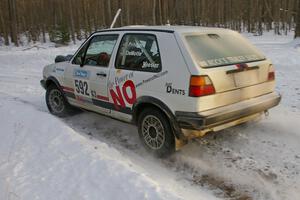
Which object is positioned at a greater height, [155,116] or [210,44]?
[210,44]

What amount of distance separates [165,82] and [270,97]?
159cm

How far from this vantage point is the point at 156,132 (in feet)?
15.7

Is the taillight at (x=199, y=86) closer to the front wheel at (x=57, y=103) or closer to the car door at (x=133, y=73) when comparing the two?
the car door at (x=133, y=73)

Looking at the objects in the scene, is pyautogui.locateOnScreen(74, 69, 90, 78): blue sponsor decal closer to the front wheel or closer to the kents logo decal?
the front wheel

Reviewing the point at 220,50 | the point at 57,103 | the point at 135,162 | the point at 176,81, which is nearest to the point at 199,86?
the point at 176,81

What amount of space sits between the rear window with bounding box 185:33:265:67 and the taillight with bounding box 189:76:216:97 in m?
0.20

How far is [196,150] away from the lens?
194 inches

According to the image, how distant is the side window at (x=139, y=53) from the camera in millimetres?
4680

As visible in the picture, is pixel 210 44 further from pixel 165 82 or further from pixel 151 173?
pixel 151 173

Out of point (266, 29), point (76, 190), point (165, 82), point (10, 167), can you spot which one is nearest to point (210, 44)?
point (165, 82)

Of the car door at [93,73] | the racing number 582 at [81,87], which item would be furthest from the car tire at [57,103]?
the racing number 582 at [81,87]

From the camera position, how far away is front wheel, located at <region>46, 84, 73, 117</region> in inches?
264

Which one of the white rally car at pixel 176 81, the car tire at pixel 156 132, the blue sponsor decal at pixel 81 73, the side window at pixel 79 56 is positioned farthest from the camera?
the side window at pixel 79 56

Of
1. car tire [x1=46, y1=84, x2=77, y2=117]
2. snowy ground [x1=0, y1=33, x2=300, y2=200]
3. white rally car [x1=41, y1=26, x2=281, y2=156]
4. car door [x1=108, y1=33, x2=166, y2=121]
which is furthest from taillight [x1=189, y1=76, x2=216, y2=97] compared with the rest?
car tire [x1=46, y1=84, x2=77, y2=117]
